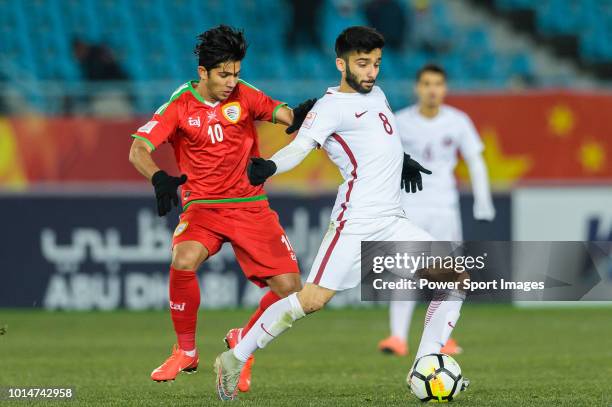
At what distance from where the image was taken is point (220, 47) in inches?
309

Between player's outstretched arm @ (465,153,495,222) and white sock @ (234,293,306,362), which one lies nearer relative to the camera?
white sock @ (234,293,306,362)

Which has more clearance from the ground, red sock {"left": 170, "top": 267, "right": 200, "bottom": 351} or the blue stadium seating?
the blue stadium seating

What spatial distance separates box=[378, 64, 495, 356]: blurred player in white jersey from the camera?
35.9 feet

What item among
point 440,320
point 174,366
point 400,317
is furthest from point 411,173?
point 400,317

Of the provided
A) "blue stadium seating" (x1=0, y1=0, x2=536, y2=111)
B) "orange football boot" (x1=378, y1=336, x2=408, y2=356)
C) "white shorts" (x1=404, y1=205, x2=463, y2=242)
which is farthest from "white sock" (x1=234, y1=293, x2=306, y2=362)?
"blue stadium seating" (x1=0, y1=0, x2=536, y2=111)

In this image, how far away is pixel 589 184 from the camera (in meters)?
15.1

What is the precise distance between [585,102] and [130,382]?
8.53m

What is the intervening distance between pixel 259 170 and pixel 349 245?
2.40ft

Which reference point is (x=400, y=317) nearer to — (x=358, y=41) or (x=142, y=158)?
(x=142, y=158)

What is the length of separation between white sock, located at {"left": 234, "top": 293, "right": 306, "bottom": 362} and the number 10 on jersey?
3.96ft

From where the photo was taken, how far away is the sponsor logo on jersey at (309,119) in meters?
7.38

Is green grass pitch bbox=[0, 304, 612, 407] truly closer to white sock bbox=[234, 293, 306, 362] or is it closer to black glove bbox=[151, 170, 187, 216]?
white sock bbox=[234, 293, 306, 362]

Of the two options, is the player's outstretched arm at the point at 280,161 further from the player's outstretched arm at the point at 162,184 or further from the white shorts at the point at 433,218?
the white shorts at the point at 433,218

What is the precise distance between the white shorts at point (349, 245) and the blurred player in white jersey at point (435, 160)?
137 inches
